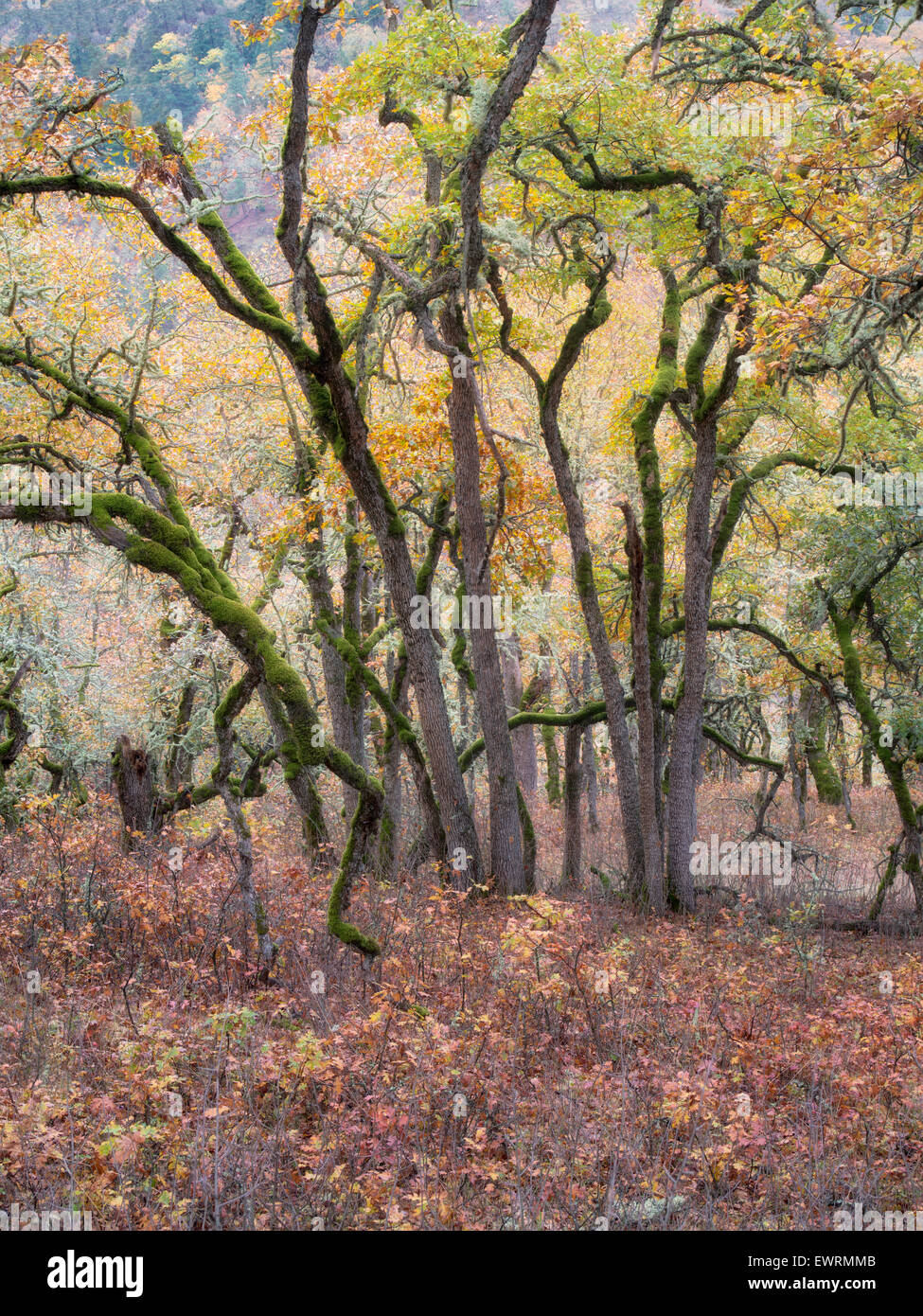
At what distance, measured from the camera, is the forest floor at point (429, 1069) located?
4461 millimetres

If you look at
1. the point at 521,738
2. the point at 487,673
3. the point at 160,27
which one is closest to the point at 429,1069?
the point at 487,673

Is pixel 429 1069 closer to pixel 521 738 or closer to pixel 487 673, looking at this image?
pixel 487 673

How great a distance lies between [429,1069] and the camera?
5.60m

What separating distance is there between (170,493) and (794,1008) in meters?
7.79

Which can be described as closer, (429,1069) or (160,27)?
(429,1069)

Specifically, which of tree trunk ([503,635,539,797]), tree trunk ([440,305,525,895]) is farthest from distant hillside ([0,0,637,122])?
tree trunk ([440,305,525,895])

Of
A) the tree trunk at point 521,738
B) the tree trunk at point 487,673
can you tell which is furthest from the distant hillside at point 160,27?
the tree trunk at point 487,673

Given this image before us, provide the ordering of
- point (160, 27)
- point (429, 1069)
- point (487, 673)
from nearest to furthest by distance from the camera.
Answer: point (429, 1069), point (487, 673), point (160, 27)

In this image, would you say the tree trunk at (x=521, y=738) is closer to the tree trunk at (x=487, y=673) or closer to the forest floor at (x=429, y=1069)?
the tree trunk at (x=487, y=673)

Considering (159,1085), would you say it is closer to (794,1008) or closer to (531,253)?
(794,1008)

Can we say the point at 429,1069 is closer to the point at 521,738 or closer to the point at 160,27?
the point at 521,738

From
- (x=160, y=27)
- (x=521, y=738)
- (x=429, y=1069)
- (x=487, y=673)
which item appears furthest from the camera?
(x=160, y=27)

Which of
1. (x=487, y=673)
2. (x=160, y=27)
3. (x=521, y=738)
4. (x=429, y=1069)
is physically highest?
(x=160, y=27)

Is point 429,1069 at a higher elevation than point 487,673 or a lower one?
lower
